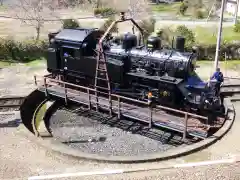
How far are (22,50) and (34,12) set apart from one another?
5.77 metres

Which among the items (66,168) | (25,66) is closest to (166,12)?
(25,66)

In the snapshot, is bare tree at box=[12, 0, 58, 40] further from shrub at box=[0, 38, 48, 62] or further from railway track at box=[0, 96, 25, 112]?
railway track at box=[0, 96, 25, 112]

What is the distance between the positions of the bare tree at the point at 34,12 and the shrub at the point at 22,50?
3717mm

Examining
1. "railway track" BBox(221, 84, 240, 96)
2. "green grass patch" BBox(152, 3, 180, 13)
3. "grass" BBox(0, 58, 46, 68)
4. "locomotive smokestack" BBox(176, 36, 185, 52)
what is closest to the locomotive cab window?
"locomotive smokestack" BBox(176, 36, 185, 52)

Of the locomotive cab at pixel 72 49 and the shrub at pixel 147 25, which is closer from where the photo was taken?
the locomotive cab at pixel 72 49

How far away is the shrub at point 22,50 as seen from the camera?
73.5ft

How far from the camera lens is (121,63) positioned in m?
13.2

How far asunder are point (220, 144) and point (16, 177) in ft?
22.1

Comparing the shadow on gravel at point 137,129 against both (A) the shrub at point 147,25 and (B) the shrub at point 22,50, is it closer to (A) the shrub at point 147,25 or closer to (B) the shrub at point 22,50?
(B) the shrub at point 22,50

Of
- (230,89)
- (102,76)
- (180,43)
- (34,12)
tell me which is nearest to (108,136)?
(102,76)

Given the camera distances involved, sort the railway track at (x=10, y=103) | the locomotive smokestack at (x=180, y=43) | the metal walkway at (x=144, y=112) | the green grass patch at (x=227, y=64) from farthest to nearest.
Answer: the green grass patch at (x=227, y=64)
the railway track at (x=10, y=103)
the locomotive smokestack at (x=180, y=43)
the metal walkway at (x=144, y=112)

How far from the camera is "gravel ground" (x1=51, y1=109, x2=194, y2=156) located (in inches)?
459

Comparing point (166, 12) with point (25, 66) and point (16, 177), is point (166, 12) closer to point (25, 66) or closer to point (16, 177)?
point (25, 66)

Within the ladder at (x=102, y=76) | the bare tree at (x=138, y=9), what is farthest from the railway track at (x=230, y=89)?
the bare tree at (x=138, y=9)
